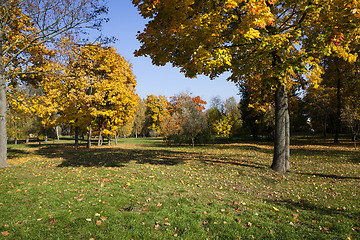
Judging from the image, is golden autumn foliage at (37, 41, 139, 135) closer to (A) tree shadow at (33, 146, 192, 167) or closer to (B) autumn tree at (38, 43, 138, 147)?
(B) autumn tree at (38, 43, 138, 147)

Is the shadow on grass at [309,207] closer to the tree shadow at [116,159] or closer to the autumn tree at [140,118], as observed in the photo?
the tree shadow at [116,159]

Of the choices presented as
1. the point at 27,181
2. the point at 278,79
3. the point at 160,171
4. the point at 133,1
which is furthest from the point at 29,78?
the point at 278,79

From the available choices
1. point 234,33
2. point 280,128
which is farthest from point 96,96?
point 280,128

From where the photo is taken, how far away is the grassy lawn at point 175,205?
4.25 metres

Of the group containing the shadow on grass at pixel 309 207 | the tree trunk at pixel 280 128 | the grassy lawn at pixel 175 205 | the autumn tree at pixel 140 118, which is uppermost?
the autumn tree at pixel 140 118

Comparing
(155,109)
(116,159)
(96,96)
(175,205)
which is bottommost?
(175,205)

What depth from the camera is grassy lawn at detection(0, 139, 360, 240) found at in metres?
4.25

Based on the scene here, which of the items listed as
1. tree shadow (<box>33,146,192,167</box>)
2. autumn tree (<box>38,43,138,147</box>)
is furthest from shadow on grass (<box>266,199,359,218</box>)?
autumn tree (<box>38,43,138,147</box>)

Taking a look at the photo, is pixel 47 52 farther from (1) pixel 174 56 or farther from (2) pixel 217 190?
(2) pixel 217 190

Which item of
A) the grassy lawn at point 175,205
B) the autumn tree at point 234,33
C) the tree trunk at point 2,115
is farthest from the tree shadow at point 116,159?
the autumn tree at point 234,33

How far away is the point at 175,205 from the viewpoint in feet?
18.1

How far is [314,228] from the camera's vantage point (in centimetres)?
471

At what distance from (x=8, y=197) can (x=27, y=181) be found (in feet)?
6.16

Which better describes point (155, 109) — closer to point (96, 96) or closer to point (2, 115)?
point (96, 96)
